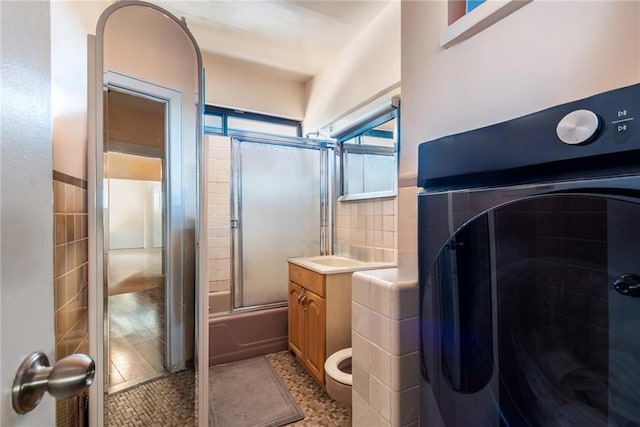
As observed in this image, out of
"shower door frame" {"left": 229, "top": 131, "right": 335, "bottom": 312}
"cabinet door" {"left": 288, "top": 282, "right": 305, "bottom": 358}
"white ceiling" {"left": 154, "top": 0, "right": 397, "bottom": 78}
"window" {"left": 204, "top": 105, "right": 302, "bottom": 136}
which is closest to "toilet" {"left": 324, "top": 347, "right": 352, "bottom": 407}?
"cabinet door" {"left": 288, "top": 282, "right": 305, "bottom": 358}

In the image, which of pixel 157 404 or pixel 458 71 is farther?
pixel 157 404

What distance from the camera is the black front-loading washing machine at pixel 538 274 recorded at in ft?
1.44

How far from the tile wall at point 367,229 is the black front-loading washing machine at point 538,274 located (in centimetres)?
138

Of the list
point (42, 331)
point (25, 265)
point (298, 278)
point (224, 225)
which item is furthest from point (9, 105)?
point (224, 225)

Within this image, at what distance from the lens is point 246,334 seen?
8.05 ft

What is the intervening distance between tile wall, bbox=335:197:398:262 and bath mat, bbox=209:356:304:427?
3.70 feet

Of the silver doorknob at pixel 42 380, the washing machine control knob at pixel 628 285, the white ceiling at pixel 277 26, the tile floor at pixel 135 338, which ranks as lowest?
the tile floor at pixel 135 338

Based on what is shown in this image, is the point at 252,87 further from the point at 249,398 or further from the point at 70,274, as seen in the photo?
the point at 249,398

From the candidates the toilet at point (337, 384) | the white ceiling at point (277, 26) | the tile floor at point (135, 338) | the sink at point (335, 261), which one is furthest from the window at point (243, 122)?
A: the toilet at point (337, 384)

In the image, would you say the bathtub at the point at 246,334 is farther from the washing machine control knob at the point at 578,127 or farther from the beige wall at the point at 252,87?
the washing machine control knob at the point at 578,127

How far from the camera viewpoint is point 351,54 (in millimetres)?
2350

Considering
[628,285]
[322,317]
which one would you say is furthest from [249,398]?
[628,285]

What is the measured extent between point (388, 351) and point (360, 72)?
201cm

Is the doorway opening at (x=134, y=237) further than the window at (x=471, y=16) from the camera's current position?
Yes
